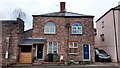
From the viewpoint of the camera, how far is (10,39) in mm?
25984

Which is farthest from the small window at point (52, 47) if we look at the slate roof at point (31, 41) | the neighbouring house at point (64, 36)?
→ the slate roof at point (31, 41)

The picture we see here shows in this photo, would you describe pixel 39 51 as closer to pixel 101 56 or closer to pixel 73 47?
pixel 73 47

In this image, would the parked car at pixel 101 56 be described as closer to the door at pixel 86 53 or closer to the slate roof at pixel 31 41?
the door at pixel 86 53

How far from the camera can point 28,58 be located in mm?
26234

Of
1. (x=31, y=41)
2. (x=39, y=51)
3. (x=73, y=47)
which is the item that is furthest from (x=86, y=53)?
(x=31, y=41)

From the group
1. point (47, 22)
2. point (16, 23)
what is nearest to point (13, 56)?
point (16, 23)

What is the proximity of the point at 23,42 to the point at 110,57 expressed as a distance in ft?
40.9

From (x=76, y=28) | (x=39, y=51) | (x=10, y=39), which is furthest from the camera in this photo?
(x=76, y=28)

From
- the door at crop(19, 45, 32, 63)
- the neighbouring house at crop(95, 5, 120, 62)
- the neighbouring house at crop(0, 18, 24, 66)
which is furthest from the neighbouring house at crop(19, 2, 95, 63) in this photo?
the neighbouring house at crop(95, 5, 120, 62)

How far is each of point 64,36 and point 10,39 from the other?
7264 mm

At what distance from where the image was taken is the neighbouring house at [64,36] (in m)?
27.8

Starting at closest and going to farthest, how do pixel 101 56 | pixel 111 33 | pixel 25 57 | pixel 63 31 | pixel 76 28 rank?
pixel 25 57, pixel 63 31, pixel 76 28, pixel 101 56, pixel 111 33

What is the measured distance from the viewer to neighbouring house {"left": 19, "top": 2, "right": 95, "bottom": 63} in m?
27.8

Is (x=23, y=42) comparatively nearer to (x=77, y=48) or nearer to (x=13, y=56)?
(x=13, y=56)
